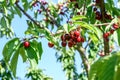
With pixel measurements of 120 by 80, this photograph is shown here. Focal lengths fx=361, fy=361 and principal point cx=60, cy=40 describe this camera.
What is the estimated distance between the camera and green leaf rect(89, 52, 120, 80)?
104 cm

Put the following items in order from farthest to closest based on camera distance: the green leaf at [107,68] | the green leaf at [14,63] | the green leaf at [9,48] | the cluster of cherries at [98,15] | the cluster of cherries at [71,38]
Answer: the cluster of cherries at [98,15] → the cluster of cherries at [71,38] → the green leaf at [9,48] → the green leaf at [14,63] → the green leaf at [107,68]

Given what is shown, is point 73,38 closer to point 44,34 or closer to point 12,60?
point 44,34

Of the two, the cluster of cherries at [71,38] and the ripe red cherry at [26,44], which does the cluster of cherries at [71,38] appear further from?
Answer: the ripe red cherry at [26,44]

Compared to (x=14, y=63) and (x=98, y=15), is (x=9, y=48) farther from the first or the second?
(x=98, y=15)

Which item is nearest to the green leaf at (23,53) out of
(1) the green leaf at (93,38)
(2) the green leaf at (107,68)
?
(1) the green leaf at (93,38)

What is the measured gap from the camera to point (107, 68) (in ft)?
3.52

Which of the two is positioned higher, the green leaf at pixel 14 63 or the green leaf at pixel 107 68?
the green leaf at pixel 14 63

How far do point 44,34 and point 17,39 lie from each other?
0.22 metres

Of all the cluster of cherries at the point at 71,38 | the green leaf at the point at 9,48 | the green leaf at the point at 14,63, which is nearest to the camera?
the green leaf at the point at 14,63

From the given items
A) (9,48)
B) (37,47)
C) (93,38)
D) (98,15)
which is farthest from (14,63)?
(98,15)

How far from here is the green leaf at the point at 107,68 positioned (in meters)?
1.04

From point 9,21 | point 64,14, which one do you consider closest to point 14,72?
point 9,21

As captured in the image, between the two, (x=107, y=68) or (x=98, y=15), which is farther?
(x=98, y=15)

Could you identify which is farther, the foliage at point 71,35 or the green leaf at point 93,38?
the green leaf at point 93,38
